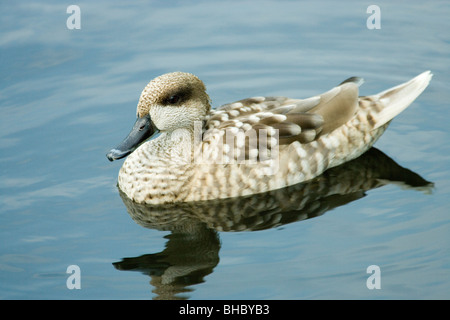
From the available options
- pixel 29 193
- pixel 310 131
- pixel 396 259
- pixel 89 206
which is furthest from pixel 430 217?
pixel 29 193

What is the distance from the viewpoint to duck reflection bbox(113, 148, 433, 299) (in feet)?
26.7

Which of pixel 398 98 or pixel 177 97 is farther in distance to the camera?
pixel 398 98

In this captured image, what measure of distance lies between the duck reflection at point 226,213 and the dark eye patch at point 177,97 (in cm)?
120

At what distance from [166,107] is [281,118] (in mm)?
1375

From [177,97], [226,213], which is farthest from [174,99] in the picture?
[226,213]

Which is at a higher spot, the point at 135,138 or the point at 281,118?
the point at 281,118

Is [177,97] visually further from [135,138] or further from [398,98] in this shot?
[398,98]

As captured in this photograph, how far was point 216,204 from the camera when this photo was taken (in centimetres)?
932

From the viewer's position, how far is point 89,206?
9312 millimetres

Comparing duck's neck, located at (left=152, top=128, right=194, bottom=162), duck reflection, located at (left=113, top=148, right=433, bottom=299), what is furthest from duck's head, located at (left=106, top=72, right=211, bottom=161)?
duck reflection, located at (left=113, top=148, right=433, bottom=299)

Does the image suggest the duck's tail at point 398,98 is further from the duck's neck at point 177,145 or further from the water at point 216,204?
the duck's neck at point 177,145

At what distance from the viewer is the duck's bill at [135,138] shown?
30.3 feet

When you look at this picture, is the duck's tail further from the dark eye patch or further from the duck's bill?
the duck's bill

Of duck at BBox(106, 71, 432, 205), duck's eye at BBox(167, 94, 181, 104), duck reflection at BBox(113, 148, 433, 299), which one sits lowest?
duck reflection at BBox(113, 148, 433, 299)
